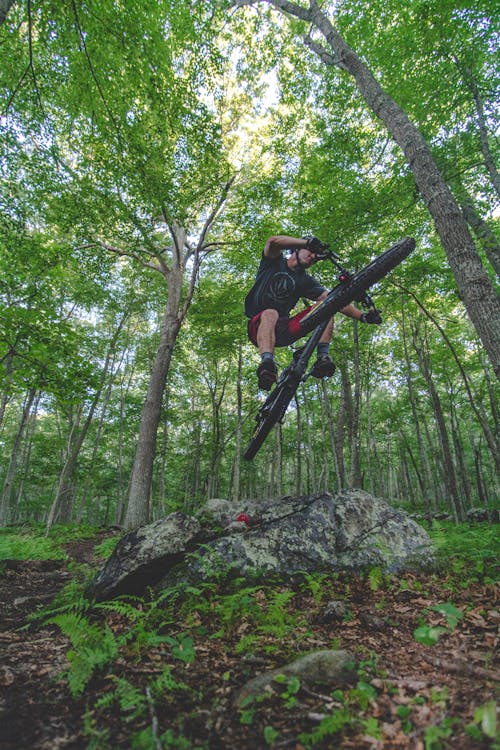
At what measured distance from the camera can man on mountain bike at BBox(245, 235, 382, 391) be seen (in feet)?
16.1

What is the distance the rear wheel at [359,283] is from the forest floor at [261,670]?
11.0ft

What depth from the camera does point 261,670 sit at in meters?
2.28

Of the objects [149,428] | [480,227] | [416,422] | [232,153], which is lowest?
[149,428]

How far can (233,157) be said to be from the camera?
1271cm

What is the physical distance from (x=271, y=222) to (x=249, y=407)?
1251 cm

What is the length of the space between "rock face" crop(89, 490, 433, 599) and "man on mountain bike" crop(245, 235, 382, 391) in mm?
2005

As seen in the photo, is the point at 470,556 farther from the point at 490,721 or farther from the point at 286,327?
the point at 286,327

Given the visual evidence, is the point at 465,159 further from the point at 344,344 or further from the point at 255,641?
the point at 255,641

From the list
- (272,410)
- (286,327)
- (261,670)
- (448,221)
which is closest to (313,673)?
(261,670)

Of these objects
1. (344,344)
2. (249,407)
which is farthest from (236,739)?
(249,407)

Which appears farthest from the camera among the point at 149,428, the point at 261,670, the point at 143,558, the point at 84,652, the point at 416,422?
the point at 416,422

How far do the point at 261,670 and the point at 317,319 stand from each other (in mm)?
4055

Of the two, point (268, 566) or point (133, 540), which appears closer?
point (268, 566)

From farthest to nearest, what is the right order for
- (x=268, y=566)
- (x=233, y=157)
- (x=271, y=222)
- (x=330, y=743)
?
(x=233, y=157)
(x=271, y=222)
(x=268, y=566)
(x=330, y=743)
